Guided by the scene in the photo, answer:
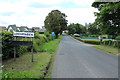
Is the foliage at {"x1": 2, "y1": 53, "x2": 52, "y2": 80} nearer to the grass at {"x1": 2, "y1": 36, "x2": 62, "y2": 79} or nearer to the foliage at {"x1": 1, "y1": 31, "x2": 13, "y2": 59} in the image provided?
the grass at {"x1": 2, "y1": 36, "x2": 62, "y2": 79}

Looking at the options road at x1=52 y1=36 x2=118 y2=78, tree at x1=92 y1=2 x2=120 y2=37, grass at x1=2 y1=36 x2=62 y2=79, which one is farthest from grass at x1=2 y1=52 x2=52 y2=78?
tree at x1=92 y1=2 x2=120 y2=37

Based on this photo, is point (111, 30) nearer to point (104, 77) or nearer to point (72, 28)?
point (104, 77)

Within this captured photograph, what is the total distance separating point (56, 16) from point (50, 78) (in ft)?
157

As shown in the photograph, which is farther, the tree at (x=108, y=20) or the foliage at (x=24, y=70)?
the tree at (x=108, y=20)

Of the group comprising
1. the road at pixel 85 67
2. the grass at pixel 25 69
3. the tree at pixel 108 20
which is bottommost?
the road at pixel 85 67

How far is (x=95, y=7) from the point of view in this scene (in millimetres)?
19031

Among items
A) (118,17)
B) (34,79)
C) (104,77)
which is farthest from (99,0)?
(34,79)

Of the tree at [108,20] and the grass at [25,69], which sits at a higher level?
the tree at [108,20]

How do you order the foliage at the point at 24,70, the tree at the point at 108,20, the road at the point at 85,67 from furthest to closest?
1. the tree at the point at 108,20
2. the road at the point at 85,67
3. the foliage at the point at 24,70

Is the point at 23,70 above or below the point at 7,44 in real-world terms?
below

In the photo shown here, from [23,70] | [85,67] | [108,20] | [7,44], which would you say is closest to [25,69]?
[23,70]

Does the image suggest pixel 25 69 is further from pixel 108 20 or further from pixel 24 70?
pixel 108 20

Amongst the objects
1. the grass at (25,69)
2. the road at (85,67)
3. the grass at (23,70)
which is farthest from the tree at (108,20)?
the grass at (23,70)

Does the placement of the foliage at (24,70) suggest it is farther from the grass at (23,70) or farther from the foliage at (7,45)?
the foliage at (7,45)
